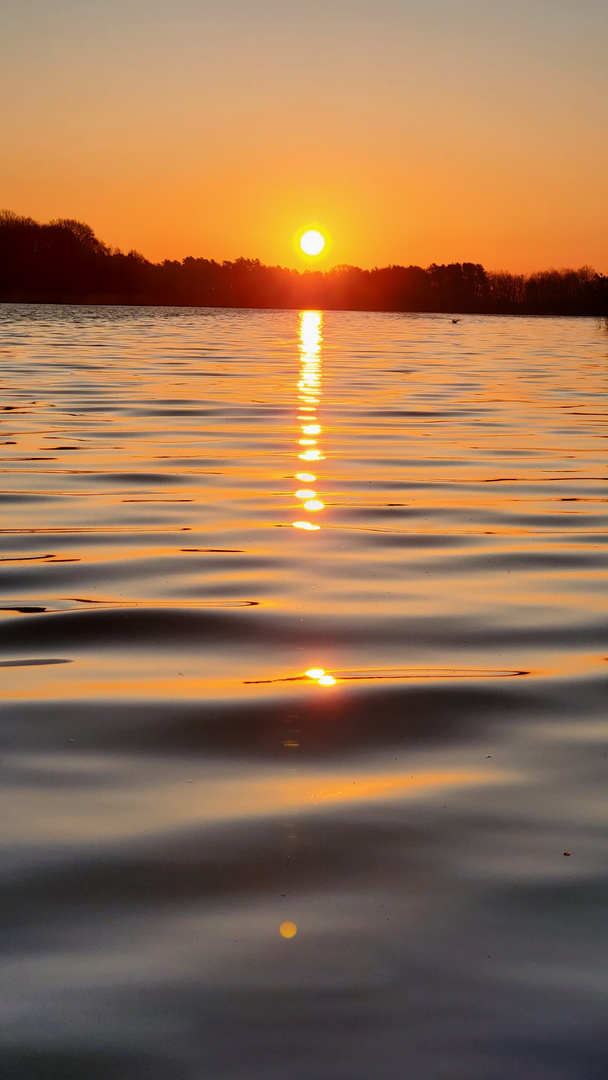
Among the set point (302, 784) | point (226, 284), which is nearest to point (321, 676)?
point (302, 784)

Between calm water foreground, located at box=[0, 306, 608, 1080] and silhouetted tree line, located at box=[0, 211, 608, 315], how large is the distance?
85028mm

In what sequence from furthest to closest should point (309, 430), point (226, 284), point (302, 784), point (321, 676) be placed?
point (226, 284), point (309, 430), point (321, 676), point (302, 784)

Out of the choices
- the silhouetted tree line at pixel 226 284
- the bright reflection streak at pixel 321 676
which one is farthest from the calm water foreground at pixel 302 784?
the silhouetted tree line at pixel 226 284

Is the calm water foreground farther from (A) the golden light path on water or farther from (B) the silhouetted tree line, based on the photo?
(B) the silhouetted tree line

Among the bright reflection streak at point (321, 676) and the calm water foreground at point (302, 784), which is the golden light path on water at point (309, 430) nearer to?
the calm water foreground at point (302, 784)

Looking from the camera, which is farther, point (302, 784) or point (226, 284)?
point (226, 284)

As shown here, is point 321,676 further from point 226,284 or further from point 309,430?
point 226,284

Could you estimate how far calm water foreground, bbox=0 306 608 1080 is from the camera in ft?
7.19

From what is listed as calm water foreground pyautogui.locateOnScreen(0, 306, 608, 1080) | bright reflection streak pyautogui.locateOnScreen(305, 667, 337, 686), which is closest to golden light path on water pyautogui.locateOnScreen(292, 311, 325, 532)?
calm water foreground pyautogui.locateOnScreen(0, 306, 608, 1080)

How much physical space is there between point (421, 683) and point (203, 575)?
192cm

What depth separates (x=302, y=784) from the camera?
3.34 m

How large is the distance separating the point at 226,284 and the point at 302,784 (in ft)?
563

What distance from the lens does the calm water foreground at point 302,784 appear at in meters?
2.19

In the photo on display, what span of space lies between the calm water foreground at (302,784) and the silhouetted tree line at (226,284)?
279ft
